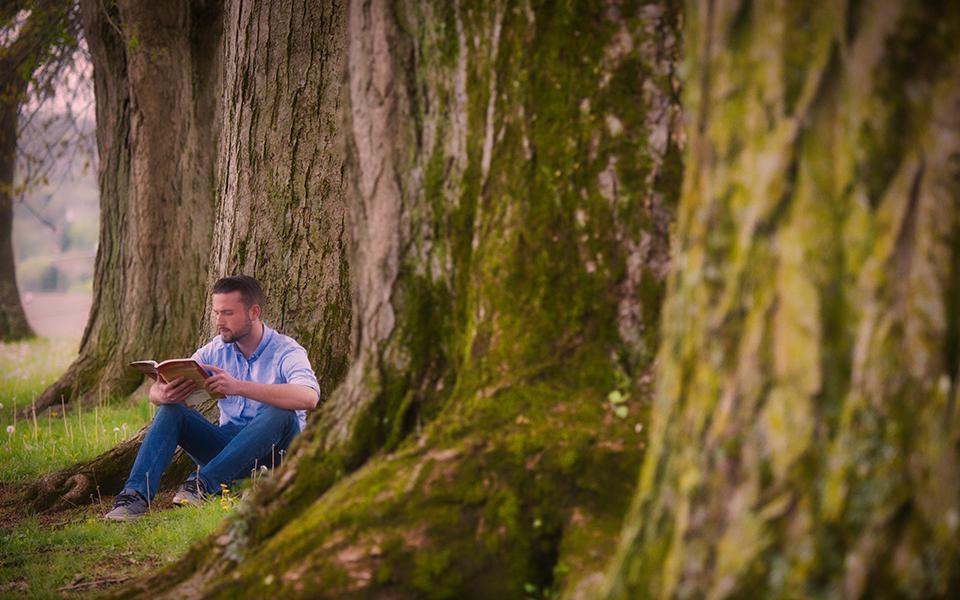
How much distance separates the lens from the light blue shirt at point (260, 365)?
619 centimetres

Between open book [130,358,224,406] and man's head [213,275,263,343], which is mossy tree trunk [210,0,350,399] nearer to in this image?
man's head [213,275,263,343]

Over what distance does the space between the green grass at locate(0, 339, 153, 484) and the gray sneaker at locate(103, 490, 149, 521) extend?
1.54m

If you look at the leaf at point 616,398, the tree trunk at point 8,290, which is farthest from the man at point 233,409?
the tree trunk at point 8,290

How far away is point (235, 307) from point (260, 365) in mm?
389

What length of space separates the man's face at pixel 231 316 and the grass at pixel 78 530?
0.97 m

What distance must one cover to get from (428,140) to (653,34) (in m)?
0.91

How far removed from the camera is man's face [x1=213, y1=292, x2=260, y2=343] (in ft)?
20.7

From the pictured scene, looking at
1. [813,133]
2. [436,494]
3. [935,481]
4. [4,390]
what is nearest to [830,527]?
[935,481]

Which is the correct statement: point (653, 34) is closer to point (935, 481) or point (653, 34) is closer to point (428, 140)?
point (428, 140)

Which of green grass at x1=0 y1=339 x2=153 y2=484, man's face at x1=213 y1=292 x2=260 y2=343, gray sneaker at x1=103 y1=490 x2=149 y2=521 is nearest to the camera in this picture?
gray sneaker at x1=103 y1=490 x2=149 y2=521

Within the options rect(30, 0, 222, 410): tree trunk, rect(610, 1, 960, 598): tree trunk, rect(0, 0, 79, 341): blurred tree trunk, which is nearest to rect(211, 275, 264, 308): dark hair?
rect(30, 0, 222, 410): tree trunk

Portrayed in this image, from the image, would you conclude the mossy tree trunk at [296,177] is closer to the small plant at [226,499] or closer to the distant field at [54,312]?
the small plant at [226,499]

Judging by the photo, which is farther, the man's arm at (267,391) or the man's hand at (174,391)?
the man's hand at (174,391)

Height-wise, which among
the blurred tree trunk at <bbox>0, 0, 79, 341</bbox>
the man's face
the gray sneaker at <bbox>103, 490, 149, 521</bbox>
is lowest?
the gray sneaker at <bbox>103, 490, 149, 521</bbox>
